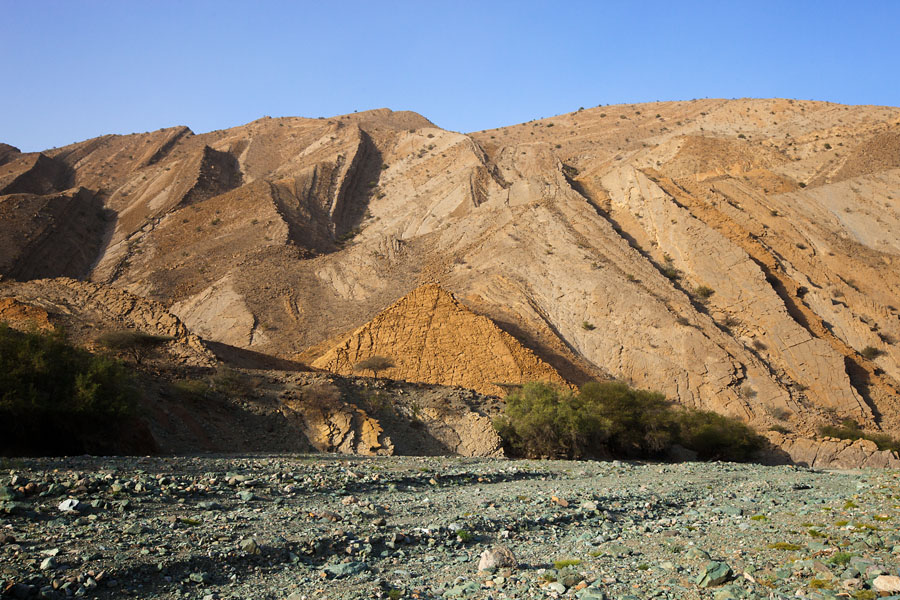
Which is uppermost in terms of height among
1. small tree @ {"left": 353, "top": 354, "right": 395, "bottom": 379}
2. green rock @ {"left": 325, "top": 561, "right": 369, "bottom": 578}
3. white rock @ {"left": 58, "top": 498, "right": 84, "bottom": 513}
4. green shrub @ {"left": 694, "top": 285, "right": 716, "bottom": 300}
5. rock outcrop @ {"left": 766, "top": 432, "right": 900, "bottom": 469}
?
green shrub @ {"left": 694, "top": 285, "right": 716, "bottom": 300}

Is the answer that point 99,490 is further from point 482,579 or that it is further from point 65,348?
point 65,348

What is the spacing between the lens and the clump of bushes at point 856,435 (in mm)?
28328

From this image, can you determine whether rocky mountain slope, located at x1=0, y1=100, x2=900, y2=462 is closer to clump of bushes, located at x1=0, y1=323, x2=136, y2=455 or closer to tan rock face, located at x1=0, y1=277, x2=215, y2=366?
tan rock face, located at x1=0, y1=277, x2=215, y2=366

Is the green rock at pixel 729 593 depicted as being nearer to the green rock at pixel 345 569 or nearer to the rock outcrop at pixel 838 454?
the green rock at pixel 345 569

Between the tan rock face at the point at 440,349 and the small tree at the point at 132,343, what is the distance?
8.13 meters

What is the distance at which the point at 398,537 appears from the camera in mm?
9141

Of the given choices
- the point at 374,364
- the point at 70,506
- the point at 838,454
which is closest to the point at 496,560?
the point at 70,506

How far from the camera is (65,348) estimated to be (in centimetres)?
1636

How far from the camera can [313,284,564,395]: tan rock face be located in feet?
97.3

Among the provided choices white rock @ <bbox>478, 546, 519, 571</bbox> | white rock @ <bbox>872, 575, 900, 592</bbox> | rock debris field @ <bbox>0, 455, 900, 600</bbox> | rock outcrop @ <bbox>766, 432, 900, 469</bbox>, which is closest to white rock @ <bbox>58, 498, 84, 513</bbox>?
rock debris field @ <bbox>0, 455, 900, 600</bbox>

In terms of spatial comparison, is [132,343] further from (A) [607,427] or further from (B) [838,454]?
(B) [838,454]

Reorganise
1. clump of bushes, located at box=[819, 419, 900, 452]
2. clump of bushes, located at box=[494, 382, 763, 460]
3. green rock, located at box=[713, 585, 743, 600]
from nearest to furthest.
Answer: green rock, located at box=[713, 585, 743, 600] < clump of bushes, located at box=[494, 382, 763, 460] < clump of bushes, located at box=[819, 419, 900, 452]

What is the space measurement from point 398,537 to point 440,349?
21304mm

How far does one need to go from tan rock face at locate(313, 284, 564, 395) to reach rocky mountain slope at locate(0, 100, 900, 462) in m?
0.10
